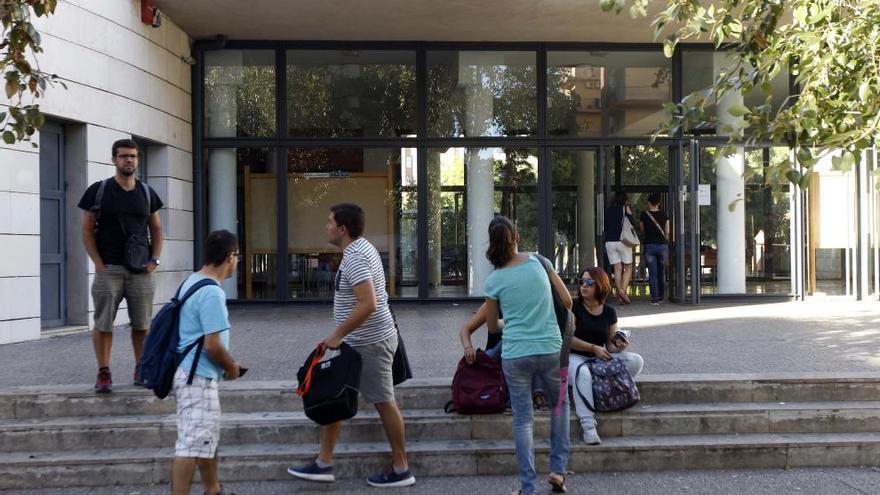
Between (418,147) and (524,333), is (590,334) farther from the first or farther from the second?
(418,147)

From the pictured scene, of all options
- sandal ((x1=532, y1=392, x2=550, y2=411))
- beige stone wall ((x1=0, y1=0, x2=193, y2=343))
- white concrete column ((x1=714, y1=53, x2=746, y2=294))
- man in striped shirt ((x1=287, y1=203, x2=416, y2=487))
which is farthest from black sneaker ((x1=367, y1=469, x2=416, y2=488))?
white concrete column ((x1=714, y1=53, x2=746, y2=294))

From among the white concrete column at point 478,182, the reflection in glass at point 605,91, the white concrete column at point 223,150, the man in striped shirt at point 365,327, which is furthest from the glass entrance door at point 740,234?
the man in striped shirt at point 365,327

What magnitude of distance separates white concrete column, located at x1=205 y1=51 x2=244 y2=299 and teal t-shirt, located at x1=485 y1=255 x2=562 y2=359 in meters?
9.54

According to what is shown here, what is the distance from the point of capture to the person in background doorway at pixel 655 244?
14.0 metres

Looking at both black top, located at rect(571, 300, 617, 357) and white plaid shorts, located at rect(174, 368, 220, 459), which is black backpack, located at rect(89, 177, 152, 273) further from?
black top, located at rect(571, 300, 617, 357)

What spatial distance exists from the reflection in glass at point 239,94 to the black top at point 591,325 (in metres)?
8.92

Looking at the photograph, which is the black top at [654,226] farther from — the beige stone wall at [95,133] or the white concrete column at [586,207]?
the beige stone wall at [95,133]

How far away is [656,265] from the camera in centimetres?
1409

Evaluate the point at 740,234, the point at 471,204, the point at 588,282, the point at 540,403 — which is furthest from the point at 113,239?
the point at 740,234

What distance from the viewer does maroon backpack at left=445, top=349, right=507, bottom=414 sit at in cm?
646

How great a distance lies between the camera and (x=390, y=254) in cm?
1434

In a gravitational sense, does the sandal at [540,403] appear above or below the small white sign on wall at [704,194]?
below

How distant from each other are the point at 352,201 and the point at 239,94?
2.61 metres

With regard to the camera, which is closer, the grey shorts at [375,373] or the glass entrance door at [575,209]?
the grey shorts at [375,373]
